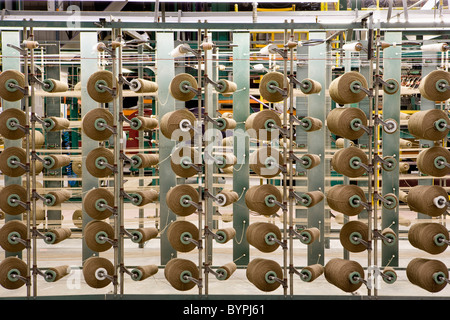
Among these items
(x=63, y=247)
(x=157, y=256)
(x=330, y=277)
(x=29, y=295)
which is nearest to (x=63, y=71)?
(x=63, y=247)

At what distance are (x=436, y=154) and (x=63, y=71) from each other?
5.87m

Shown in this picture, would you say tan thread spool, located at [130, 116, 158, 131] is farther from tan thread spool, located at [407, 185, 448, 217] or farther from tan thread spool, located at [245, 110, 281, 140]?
tan thread spool, located at [407, 185, 448, 217]

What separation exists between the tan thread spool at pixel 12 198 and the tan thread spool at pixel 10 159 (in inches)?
5.7

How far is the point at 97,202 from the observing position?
14.3 ft

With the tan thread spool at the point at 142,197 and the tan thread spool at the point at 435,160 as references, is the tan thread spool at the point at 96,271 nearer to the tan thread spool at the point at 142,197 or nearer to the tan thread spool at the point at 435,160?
the tan thread spool at the point at 142,197

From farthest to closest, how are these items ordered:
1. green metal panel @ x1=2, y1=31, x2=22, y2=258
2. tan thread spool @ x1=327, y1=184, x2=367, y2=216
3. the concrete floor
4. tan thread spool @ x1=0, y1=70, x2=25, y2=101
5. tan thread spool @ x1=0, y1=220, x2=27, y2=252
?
green metal panel @ x1=2, y1=31, x2=22, y2=258
the concrete floor
tan thread spool @ x1=0, y1=220, x2=27, y2=252
tan thread spool @ x1=0, y1=70, x2=25, y2=101
tan thread spool @ x1=327, y1=184, x2=367, y2=216

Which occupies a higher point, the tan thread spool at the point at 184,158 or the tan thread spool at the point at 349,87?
the tan thread spool at the point at 349,87

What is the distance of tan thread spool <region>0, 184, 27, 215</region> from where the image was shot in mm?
4422

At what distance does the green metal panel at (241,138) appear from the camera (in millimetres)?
5238

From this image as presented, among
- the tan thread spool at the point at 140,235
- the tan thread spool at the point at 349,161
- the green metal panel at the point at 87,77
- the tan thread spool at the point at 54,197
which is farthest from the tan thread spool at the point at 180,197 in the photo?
the tan thread spool at the point at 349,161

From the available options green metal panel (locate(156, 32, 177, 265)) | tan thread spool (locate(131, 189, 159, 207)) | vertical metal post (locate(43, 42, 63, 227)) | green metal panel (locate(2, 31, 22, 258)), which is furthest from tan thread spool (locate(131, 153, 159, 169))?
vertical metal post (locate(43, 42, 63, 227))

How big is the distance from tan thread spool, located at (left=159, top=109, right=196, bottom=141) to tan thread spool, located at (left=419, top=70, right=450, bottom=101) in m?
2.11

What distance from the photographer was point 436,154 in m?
4.22
